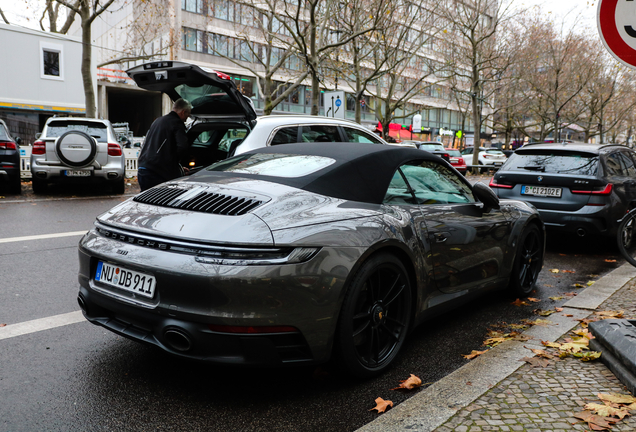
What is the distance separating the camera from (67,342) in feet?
12.0

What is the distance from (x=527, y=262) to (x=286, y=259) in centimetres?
330

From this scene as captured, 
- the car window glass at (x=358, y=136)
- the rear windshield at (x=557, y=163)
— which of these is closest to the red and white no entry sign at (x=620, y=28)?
the car window glass at (x=358, y=136)

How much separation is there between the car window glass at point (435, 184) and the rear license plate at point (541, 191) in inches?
132

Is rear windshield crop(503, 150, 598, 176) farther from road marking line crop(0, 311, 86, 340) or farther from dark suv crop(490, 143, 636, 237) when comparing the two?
road marking line crop(0, 311, 86, 340)

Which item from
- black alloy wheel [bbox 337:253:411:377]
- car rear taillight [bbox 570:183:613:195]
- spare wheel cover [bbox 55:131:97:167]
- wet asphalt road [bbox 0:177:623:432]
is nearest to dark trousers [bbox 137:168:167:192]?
wet asphalt road [bbox 0:177:623:432]

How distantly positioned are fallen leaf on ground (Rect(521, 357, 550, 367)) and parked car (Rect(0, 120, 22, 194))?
37.3 feet

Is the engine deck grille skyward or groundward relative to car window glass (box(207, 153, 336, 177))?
groundward

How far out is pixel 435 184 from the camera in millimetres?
4121

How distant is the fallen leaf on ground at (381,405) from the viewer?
2.84m

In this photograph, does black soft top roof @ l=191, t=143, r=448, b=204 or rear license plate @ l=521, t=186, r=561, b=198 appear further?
rear license plate @ l=521, t=186, r=561, b=198

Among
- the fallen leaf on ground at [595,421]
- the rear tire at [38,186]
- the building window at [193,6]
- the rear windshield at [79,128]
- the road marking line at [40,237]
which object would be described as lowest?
the road marking line at [40,237]

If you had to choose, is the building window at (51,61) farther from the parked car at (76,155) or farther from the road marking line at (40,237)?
the road marking line at (40,237)

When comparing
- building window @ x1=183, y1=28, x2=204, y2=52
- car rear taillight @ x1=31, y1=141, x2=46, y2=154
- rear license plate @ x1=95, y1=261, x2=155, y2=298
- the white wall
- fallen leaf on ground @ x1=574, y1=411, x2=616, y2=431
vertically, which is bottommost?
fallen leaf on ground @ x1=574, y1=411, x2=616, y2=431

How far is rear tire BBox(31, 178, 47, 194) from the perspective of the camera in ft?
39.3
